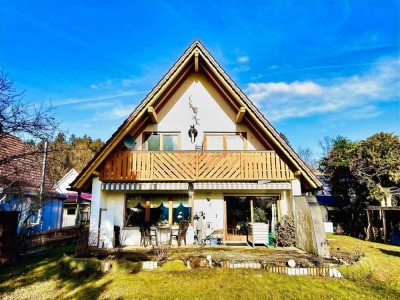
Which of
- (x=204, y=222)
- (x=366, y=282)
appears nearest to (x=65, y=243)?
(x=204, y=222)

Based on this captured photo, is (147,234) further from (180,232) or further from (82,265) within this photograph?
(82,265)

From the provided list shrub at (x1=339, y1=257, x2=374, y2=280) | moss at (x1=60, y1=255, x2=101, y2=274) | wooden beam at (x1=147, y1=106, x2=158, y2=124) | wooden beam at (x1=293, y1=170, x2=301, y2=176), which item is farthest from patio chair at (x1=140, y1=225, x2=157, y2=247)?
shrub at (x1=339, y1=257, x2=374, y2=280)

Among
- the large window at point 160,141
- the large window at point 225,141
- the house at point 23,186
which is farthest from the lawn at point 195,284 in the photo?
the large window at point 225,141

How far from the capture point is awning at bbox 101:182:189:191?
1634 centimetres

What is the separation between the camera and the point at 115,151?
56.2ft

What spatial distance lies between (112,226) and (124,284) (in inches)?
271

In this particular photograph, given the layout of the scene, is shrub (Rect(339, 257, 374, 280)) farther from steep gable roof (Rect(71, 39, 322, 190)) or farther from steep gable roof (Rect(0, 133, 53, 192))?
steep gable roof (Rect(0, 133, 53, 192))

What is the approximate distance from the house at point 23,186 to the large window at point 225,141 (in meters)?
10.3

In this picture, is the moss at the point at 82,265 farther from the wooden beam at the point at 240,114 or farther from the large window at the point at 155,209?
the wooden beam at the point at 240,114

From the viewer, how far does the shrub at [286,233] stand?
53.5 feet

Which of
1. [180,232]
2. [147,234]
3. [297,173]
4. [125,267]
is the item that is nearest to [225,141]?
[297,173]

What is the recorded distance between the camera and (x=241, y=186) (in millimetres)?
16594

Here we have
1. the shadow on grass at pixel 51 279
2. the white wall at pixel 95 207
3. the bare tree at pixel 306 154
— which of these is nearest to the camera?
the shadow on grass at pixel 51 279

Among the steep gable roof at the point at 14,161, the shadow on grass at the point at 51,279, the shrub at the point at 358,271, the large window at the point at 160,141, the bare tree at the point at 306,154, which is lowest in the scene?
the shadow on grass at the point at 51,279
